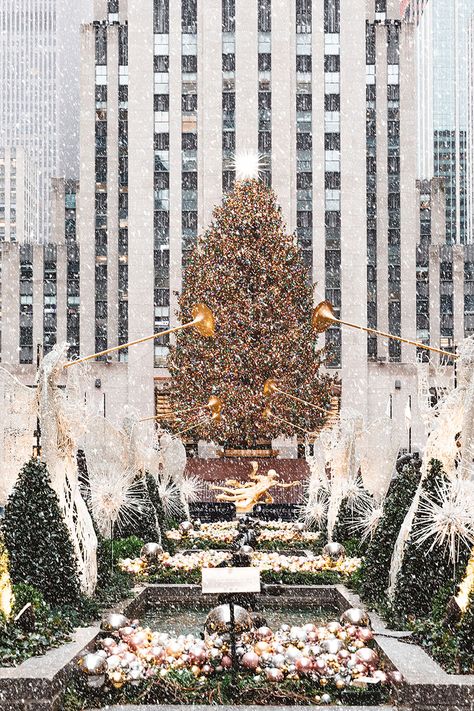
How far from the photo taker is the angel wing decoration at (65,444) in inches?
478

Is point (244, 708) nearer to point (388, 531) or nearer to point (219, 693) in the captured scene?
point (219, 693)

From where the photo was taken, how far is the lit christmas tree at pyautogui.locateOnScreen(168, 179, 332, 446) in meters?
37.8

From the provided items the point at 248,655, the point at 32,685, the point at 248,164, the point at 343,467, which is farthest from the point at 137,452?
the point at 248,164

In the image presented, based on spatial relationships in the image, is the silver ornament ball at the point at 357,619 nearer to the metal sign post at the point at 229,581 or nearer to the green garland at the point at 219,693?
the green garland at the point at 219,693

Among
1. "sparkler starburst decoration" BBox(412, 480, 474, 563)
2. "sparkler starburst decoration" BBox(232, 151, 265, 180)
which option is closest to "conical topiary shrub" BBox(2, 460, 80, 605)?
"sparkler starburst decoration" BBox(412, 480, 474, 563)

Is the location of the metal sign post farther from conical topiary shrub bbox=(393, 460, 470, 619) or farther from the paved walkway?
conical topiary shrub bbox=(393, 460, 470, 619)

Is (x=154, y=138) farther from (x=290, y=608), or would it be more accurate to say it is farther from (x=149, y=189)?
(x=290, y=608)

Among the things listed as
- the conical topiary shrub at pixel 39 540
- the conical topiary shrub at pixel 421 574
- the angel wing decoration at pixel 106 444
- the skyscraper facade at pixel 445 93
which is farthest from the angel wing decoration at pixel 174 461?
the skyscraper facade at pixel 445 93

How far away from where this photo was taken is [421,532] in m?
11.2

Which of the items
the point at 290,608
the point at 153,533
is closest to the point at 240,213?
the point at 153,533

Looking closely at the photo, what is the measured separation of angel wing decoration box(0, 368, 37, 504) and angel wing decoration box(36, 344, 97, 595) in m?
0.52

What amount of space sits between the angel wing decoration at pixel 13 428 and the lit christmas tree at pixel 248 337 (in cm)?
2428

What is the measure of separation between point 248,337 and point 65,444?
84.6 ft

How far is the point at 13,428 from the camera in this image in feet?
43.1
